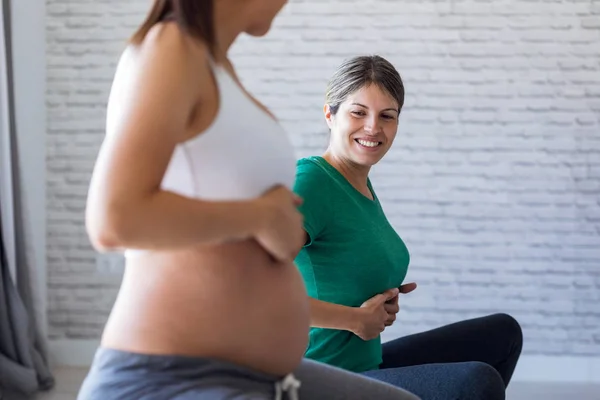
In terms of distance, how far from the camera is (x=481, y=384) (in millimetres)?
1328

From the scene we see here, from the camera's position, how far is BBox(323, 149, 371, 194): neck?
164cm

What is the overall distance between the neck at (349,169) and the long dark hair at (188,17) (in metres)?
0.77

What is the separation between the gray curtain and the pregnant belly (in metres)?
2.05

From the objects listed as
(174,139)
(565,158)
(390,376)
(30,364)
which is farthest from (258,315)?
(565,158)

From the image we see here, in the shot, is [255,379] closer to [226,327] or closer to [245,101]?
[226,327]

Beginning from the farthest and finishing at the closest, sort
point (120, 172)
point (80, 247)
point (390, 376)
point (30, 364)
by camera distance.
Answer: point (80, 247) < point (30, 364) < point (390, 376) < point (120, 172)

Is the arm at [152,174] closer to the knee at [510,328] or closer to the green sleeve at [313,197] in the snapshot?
the green sleeve at [313,197]

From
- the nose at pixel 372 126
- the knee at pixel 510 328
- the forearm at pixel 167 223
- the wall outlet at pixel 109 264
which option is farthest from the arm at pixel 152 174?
the wall outlet at pixel 109 264

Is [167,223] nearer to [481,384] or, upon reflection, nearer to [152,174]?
[152,174]

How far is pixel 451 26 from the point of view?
296 centimetres

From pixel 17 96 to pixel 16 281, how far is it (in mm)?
675

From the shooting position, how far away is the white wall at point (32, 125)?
2.89m

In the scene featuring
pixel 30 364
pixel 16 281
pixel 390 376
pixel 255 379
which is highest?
pixel 255 379

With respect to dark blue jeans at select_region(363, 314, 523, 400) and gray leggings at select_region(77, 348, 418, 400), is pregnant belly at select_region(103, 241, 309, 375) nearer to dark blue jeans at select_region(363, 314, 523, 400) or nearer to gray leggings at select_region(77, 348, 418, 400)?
gray leggings at select_region(77, 348, 418, 400)
